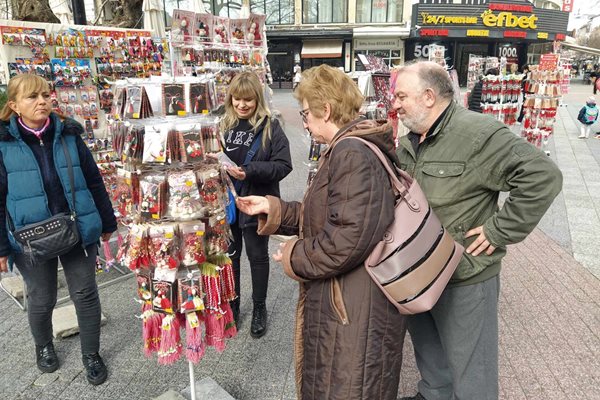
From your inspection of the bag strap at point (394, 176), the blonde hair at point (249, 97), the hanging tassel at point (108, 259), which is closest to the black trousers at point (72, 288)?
the blonde hair at point (249, 97)

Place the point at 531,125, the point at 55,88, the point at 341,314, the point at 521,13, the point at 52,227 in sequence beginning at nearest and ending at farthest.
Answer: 1. the point at 341,314
2. the point at 52,227
3. the point at 55,88
4. the point at 531,125
5. the point at 521,13

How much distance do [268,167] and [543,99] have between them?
27.3ft

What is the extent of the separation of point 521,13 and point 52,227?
34.4m

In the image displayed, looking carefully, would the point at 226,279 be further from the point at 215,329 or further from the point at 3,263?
the point at 3,263

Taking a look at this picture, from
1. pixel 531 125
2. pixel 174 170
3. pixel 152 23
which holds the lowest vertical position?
pixel 531 125

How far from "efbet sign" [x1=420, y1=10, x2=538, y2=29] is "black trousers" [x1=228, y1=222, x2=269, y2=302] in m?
29.6

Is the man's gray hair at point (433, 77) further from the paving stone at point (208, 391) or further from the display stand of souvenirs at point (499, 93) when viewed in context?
the display stand of souvenirs at point (499, 93)

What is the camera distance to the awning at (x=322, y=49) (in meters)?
30.0

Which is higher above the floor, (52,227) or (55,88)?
(55,88)

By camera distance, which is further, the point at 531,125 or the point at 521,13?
the point at 521,13

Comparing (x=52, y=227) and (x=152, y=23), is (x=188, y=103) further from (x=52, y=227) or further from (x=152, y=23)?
(x=152, y=23)

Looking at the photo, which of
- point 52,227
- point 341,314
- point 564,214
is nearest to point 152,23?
point 52,227

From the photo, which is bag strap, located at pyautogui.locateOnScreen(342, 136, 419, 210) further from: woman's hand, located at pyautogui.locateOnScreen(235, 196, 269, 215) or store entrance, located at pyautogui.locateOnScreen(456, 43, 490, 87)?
store entrance, located at pyautogui.locateOnScreen(456, 43, 490, 87)

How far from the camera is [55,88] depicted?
4078 mm
